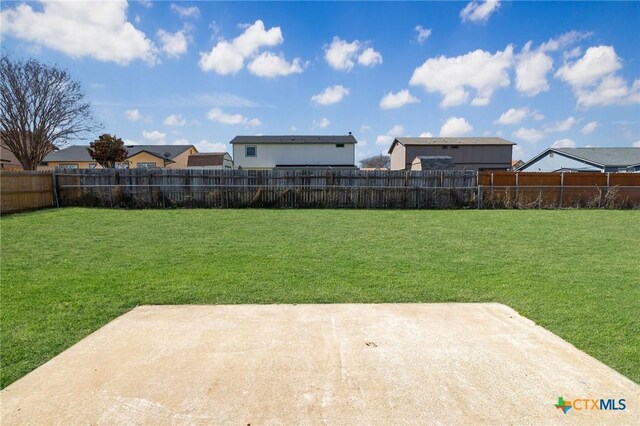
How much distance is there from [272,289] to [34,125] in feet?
88.4

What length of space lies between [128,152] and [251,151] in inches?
575

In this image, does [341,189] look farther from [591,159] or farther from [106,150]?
[591,159]

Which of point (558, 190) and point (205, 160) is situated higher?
point (205, 160)

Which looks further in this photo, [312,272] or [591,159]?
[591,159]

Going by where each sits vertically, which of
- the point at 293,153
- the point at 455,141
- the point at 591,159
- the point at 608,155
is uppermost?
the point at 455,141

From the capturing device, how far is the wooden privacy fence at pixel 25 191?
440 inches

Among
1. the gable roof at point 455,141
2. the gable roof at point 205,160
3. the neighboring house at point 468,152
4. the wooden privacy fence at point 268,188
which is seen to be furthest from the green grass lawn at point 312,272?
the gable roof at point 455,141

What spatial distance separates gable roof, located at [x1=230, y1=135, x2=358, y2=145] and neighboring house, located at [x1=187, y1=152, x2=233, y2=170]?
6.24 metres

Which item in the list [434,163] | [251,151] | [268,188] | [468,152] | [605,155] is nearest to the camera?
[268,188]

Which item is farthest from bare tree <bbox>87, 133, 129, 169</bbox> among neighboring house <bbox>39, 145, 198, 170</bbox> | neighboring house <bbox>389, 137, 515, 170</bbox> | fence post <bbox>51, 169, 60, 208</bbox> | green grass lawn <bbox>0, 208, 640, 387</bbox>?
neighboring house <bbox>389, 137, 515, 170</bbox>

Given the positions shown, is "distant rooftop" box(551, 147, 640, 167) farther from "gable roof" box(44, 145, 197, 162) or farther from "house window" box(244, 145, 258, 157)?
"gable roof" box(44, 145, 197, 162)

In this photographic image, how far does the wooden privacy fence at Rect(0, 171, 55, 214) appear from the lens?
36.7 feet

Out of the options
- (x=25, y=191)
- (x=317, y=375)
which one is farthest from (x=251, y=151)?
(x=317, y=375)

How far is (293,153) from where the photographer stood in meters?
31.3
